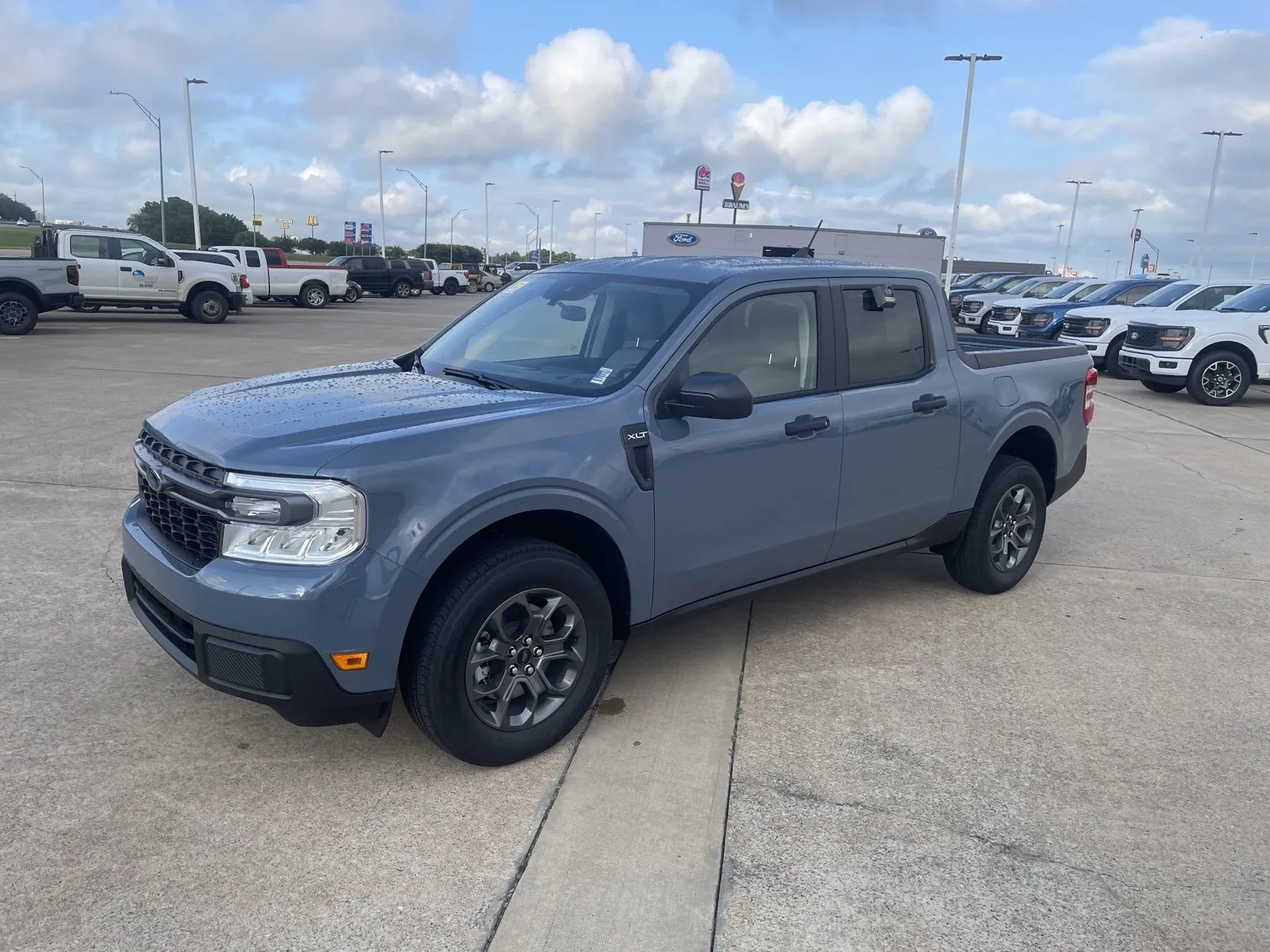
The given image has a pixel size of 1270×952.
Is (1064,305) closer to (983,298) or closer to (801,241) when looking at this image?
(983,298)

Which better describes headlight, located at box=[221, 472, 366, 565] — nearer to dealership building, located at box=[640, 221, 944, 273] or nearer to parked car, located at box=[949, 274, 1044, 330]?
parked car, located at box=[949, 274, 1044, 330]

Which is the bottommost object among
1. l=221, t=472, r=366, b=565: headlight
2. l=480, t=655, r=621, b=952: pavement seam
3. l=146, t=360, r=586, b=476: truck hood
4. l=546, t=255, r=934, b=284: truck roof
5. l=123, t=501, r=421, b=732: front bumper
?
l=480, t=655, r=621, b=952: pavement seam

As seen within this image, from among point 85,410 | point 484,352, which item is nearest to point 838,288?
point 484,352

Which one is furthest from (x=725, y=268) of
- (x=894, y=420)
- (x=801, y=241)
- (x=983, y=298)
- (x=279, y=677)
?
(x=801, y=241)

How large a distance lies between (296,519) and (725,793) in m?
1.68

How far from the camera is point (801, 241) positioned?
31.6 meters

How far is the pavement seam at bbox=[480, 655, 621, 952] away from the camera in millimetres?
2709

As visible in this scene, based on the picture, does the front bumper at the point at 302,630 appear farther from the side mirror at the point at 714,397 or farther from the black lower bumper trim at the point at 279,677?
the side mirror at the point at 714,397

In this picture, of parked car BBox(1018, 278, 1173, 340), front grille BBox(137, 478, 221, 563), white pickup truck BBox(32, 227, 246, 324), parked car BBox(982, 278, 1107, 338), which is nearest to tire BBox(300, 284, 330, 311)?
white pickup truck BBox(32, 227, 246, 324)

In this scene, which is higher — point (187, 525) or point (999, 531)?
point (187, 525)

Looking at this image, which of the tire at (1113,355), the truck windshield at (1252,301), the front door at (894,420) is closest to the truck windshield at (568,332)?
the front door at (894,420)

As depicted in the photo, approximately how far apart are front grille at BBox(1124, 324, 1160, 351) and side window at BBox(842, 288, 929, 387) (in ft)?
38.0

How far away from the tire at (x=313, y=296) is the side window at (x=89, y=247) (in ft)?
38.0

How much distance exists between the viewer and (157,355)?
15883 mm
